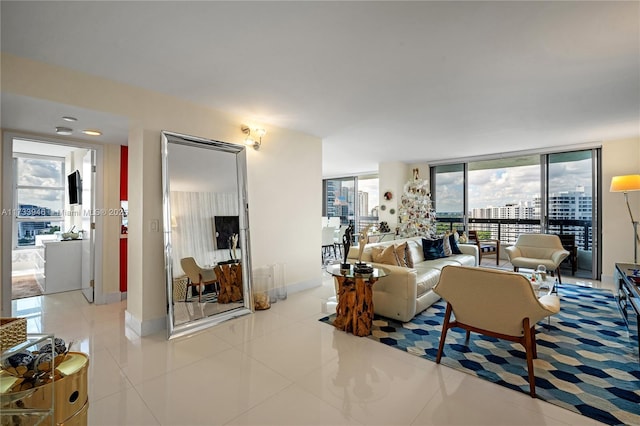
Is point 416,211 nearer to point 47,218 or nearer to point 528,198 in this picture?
point 528,198

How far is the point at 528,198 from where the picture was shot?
20.7 ft

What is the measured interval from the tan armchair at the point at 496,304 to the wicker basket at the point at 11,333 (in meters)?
2.76

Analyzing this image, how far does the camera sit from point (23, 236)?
18.6ft

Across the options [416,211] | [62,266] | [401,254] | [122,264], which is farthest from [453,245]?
[62,266]

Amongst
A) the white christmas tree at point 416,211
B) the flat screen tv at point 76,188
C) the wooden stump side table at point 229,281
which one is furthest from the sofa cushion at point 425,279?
the flat screen tv at point 76,188

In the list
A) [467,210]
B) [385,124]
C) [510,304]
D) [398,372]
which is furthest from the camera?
[467,210]

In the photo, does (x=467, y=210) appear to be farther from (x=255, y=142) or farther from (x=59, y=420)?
(x=59, y=420)

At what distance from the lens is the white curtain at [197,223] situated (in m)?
3.19

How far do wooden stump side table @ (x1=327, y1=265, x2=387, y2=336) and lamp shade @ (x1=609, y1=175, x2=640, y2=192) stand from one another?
13.2 feet

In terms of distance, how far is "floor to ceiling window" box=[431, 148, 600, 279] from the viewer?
5.34 m

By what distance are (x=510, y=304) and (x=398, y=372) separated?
0.98 m

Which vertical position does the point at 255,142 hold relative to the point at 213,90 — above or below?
below

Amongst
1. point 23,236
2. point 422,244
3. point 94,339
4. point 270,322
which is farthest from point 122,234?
point 422,244

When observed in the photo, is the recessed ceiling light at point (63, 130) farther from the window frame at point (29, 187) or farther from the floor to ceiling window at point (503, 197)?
the floor to ceiling window at point (503, 197)
